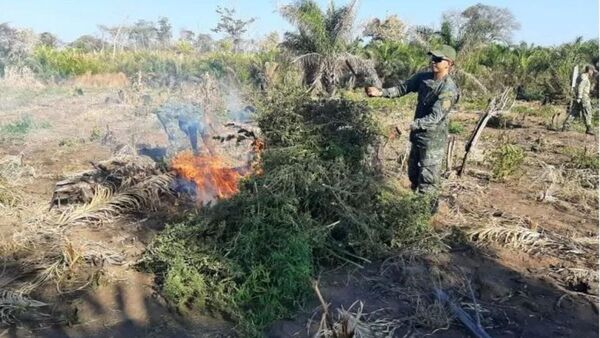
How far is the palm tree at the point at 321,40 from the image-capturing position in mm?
17938

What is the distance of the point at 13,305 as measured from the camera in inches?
148

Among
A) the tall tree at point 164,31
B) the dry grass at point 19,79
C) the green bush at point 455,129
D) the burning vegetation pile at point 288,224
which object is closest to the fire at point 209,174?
the burning vegetation pile at point 288,224

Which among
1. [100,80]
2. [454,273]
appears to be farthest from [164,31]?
[454,273]

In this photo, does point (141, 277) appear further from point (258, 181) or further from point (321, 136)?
point (321, 136)

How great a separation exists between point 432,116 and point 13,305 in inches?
160

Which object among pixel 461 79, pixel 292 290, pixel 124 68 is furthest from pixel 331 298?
pixel 124 68

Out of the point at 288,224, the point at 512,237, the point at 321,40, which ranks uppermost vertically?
the point at 321,40

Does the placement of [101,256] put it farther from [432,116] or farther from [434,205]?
[432,116]

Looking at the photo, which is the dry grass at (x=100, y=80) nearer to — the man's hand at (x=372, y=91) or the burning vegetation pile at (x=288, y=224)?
the man's hand at (x=372, y=91)

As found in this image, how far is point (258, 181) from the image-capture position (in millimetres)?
4605

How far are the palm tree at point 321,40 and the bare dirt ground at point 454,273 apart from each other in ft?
34.5

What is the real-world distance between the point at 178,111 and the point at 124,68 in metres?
16.5

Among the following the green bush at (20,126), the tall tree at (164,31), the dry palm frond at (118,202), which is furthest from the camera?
the tall tree at (164,31)

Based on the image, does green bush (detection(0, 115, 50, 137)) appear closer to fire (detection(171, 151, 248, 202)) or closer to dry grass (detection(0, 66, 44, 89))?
fire (detection(171, 151, 248, 202))
